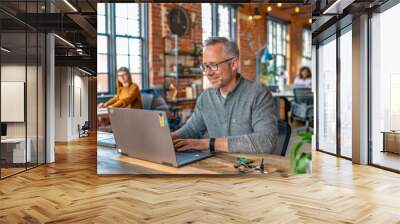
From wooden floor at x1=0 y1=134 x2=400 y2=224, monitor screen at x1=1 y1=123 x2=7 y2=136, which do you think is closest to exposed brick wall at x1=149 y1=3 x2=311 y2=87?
wooden floor at x1=0 y1=134 x2=400 y2=224

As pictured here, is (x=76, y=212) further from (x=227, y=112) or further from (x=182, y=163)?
(x=227, y=112)

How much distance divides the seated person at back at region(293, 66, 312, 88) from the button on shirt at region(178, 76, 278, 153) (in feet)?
1.45

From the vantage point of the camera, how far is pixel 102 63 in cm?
531

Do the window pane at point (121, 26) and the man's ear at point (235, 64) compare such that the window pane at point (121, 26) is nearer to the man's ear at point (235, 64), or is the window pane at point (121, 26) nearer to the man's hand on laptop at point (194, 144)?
the man's ear at point (235, 64)

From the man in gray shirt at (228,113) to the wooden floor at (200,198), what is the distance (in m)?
0.49

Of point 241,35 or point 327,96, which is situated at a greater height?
point 241,35

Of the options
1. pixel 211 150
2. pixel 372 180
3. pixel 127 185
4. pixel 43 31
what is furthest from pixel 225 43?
pixel 43 31

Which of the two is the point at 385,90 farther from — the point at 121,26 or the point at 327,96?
the point at 121,26

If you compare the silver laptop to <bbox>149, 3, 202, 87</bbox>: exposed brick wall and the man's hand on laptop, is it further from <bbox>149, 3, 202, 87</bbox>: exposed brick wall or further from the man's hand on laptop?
<bbox>149, 3, 202, 87</bbox>: exposed brick wall

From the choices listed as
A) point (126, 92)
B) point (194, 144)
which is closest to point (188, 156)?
point (194, 144)

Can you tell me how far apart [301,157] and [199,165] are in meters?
1.33

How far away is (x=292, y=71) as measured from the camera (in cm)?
542

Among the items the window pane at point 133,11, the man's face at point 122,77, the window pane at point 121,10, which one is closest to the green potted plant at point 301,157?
the man's face at point 122,77

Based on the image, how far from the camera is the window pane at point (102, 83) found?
17.5 feet
